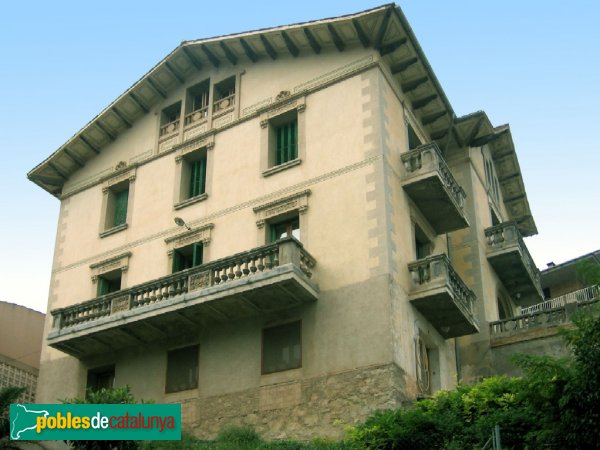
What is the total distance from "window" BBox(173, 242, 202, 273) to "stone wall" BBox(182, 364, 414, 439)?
205 inches

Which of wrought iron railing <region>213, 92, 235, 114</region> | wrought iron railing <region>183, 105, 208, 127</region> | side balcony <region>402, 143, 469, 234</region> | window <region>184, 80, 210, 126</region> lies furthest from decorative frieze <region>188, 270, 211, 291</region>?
window <region>184, 80, 210, 126</region>

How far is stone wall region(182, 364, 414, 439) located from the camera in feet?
72.8

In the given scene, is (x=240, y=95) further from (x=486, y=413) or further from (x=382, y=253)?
(x=486, y=413)

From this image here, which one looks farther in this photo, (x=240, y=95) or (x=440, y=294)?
(x=240, y=95)

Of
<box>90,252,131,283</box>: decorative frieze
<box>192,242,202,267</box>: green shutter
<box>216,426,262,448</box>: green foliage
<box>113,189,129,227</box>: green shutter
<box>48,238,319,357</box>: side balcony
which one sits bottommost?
<box>216,426,262,448</box>: green foliage

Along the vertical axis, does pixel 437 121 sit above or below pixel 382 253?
above

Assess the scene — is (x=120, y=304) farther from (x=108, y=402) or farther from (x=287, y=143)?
(x=287, y=143)

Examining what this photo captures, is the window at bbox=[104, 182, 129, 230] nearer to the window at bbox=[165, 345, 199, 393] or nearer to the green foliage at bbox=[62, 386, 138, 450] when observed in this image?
the window at bbox=[165, 345, 199, 393]

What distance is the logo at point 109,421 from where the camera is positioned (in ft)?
65.3

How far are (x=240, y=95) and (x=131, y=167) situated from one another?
17.5ft

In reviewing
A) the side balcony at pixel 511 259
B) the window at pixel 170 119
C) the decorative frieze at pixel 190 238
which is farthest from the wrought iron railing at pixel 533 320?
the window at pixel 170 119

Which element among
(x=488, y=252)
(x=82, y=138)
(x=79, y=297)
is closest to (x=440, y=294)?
(x=488, y=252)

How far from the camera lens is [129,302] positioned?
1049 inches

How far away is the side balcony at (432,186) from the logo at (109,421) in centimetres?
1038
